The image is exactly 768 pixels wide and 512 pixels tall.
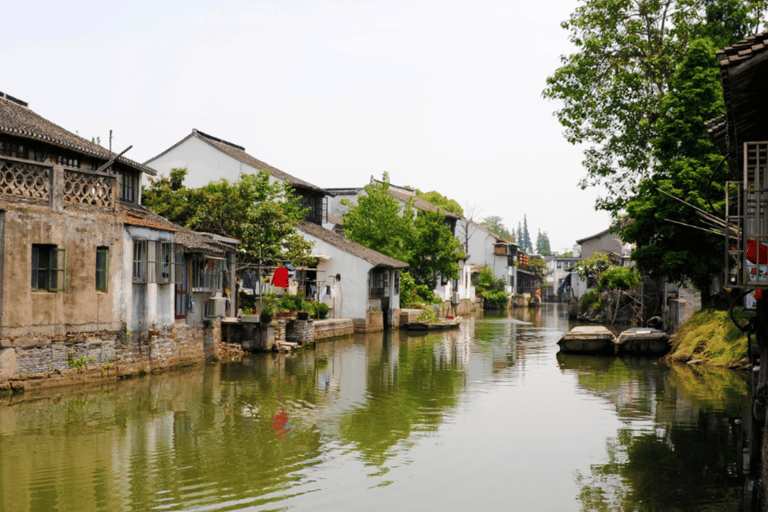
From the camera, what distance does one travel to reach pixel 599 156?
3077 cm

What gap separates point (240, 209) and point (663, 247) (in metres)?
18.5

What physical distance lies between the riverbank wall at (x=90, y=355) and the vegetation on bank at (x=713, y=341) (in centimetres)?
1847

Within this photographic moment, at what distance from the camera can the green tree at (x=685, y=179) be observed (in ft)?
81.0

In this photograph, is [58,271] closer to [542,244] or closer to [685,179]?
[685,179]

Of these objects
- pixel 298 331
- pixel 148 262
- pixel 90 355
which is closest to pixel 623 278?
pixel 298 331

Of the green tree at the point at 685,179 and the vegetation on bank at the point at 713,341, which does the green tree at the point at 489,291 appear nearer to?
the vegetation on bank at the point at 713,341

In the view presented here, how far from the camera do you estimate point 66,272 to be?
18.0 meters

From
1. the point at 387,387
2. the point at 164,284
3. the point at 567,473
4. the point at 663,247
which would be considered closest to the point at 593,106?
the point at 663,247

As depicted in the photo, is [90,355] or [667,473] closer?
[667,473]

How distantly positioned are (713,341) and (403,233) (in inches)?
1064

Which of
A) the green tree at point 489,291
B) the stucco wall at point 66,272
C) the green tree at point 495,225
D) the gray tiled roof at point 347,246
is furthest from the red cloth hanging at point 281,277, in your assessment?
the green tree at point 495,225

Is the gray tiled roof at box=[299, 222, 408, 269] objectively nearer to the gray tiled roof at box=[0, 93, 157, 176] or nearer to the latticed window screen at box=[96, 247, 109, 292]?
the gray tiled roof at box=[0, 93, 157, 176]

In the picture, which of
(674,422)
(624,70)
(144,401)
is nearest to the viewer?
(674,422)

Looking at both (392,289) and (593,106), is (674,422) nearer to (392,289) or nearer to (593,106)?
(593,106)
